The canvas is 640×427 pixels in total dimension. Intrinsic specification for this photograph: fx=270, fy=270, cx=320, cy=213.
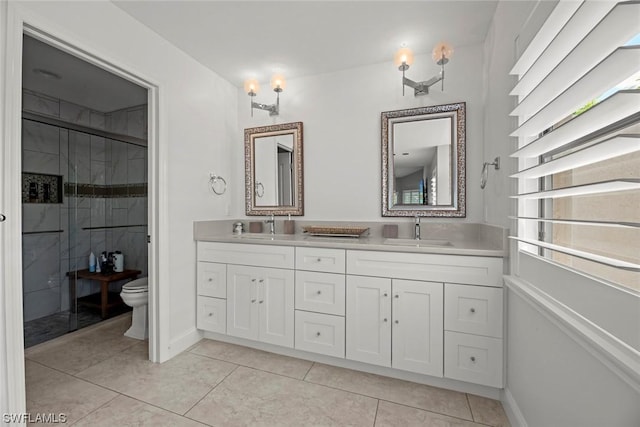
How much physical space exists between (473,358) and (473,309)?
285mm

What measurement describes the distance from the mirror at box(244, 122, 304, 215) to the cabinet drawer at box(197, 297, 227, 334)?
90 cm

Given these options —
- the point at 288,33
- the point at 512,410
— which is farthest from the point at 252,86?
the point at 512,410

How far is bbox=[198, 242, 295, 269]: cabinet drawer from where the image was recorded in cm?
199

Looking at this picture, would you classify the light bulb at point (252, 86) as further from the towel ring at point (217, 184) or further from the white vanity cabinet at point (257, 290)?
the white vanity cabinet at point (257, 290)

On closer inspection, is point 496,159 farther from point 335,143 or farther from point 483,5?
point 335,143

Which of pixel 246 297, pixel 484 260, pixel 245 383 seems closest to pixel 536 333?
pixel 484 260

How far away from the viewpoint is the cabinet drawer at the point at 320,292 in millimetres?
1842

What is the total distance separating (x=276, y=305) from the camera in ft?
6.61

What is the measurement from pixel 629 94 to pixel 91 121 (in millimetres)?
4379

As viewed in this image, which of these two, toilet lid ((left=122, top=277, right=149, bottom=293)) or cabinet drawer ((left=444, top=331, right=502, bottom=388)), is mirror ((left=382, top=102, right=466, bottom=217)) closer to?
cabinet drawer ((left=444, top=331, right=502, bottom=388))

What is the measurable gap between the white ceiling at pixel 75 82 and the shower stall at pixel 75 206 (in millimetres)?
159

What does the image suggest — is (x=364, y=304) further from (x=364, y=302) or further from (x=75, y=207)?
(x=75, y=207)

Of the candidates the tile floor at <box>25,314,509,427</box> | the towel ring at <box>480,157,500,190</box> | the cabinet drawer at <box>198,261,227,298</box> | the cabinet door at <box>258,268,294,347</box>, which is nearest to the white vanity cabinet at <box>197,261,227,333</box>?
the cabinet drawer at <box>198,261,227,298</box>

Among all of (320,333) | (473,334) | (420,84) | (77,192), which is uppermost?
(420,84)
